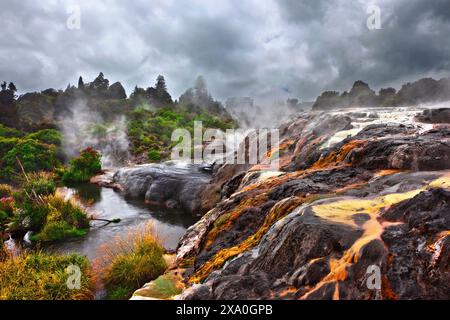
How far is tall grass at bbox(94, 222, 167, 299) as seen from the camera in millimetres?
8281

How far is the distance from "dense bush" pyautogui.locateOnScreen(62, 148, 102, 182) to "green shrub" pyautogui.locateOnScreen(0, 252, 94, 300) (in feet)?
67.8

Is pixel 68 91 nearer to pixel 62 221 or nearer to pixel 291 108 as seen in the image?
pixel 291 108

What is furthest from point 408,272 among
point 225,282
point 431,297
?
point 225,282

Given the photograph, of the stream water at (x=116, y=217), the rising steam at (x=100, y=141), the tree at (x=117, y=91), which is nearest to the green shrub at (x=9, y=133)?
the rising steam at (x=100, y=141)

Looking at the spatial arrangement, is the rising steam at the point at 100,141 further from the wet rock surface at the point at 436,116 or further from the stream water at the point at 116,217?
the wet rock surface at the point at 436,116

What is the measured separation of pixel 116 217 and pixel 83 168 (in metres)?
14.3

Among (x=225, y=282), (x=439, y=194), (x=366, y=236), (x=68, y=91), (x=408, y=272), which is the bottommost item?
(x=225, y=282)

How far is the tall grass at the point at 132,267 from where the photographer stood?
8.28 metres

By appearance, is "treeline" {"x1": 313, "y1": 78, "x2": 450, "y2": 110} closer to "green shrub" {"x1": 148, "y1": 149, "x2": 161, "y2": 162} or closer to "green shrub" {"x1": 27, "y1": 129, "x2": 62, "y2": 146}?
"green shrub" {"x1": 148, "y1": 149, "x2": 161, "y2": 162}

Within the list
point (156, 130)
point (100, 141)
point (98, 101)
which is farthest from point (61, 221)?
point (98, 101)

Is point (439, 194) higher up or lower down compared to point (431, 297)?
higher up

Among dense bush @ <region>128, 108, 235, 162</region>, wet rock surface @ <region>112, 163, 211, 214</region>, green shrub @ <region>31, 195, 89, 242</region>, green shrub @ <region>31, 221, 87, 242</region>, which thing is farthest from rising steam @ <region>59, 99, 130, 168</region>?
green shrub @ <region>31, 221, 87, 242</region>

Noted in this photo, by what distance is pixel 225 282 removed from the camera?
4.58m
